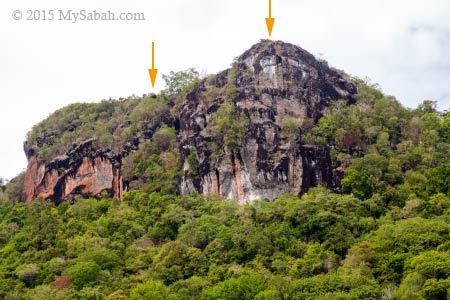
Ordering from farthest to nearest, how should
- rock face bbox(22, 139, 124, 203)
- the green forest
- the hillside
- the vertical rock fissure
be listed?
rock face bbox(22, 139, 124, 203), the vertical rock fissure, the hillside, the green forest

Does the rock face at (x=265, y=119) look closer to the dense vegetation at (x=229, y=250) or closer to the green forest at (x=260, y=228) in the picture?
the green forest at (x=260, y=228)

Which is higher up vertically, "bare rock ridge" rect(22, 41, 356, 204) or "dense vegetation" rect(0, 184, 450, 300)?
"bare rock ridge" rect(22, 41, 356, 204)

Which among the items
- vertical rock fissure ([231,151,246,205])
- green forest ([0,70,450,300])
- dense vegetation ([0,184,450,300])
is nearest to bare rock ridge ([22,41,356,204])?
vertical rock fissure ([231,151,246,205])

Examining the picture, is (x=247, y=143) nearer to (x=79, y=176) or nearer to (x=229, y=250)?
(x=229, y=250)

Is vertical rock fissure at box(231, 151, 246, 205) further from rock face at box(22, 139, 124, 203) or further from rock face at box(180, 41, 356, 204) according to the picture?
rock face at box(22, 139, 124, 203)

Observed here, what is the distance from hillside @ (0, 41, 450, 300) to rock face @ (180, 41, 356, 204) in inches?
4.1

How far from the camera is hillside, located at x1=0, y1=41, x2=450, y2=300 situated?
128 ft

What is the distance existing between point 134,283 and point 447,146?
25120mm

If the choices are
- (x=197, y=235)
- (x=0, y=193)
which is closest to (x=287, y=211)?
(x=197, y=235)

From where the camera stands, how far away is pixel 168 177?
55.2 metres

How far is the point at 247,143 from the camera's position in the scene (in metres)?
52.0

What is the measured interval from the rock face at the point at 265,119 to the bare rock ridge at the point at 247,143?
0.07 meters

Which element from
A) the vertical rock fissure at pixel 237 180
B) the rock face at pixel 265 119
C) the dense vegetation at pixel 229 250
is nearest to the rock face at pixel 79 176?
the dense vegetation at pixel 229 250

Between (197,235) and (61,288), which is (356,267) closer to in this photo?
(197,235)
